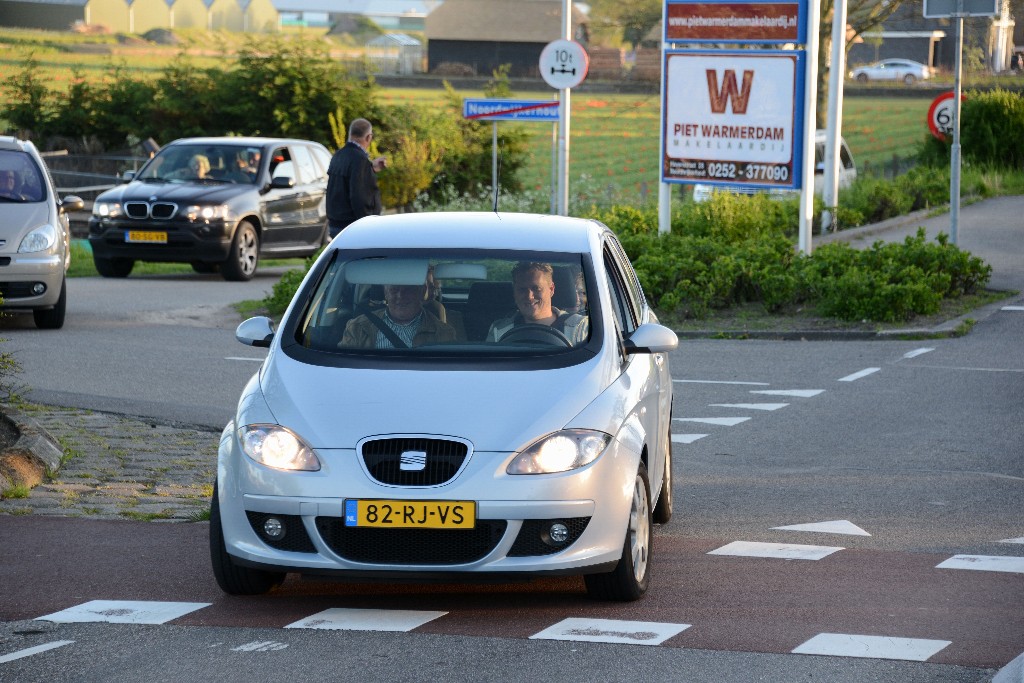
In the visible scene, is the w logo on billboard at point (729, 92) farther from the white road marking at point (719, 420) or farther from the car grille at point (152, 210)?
the white road marking at point (719, 420)

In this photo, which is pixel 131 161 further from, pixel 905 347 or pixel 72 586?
pixel 72 586

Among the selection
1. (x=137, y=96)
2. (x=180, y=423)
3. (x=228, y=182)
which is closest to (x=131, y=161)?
(x=137, y=96)

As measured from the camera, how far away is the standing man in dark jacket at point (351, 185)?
663 inches

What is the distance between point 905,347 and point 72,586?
1065cm

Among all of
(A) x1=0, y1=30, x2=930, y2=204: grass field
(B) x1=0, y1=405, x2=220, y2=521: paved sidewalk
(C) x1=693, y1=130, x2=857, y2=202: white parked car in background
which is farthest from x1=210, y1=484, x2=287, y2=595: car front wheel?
(A) x1=0, y1=30, x2=930, y2=204: grass field

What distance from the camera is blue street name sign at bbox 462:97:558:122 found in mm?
23344

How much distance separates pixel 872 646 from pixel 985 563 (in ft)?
5.34

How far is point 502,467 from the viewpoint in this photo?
6227 millimetres

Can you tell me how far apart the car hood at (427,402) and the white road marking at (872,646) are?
1.24m

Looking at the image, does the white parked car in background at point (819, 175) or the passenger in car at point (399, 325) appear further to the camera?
the white parked car in background at point (819, 175)

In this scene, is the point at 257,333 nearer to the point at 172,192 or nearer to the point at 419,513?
the point at 419,513

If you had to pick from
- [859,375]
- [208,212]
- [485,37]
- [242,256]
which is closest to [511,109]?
[242,256]

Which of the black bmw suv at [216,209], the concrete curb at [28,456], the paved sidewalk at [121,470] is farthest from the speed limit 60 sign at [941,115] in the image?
the concrete curb at [28,456]

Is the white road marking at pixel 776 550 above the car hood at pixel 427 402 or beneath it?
beneath
